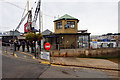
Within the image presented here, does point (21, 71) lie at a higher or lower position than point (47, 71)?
higher

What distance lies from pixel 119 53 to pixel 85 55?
7196 millimetres

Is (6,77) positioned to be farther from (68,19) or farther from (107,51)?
(107,51)

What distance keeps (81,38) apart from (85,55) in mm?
4210

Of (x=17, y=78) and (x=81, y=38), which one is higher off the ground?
(x=81, y=38)

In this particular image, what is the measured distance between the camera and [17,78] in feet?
15.3

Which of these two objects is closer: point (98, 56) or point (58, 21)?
point (98, 56)

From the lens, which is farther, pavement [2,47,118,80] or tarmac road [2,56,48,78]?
pavement [2,47,118,80]

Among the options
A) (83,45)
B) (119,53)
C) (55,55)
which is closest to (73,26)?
(83,45)

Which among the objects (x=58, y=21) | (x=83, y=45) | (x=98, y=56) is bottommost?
(x=98, y=56)

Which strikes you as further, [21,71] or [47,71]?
[47,71]

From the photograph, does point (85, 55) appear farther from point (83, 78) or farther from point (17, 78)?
point (17, 78)

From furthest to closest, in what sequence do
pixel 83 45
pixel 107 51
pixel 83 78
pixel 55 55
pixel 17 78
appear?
1. pixel 83 45
2. pixel 107 51
3. pixel 55 55
4. pixel 83 78
5. pixel 17 78

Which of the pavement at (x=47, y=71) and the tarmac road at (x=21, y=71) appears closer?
the tarmac road at (x=21, y=71)

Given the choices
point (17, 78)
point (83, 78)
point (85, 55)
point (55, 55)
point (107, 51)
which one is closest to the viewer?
point (17, 78)
